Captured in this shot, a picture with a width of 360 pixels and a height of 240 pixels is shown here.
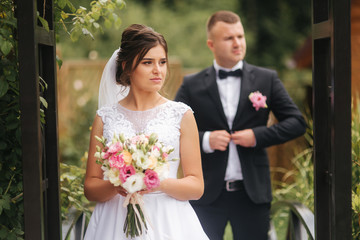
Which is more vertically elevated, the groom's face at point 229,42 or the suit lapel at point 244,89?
the groom's face at point 229,42

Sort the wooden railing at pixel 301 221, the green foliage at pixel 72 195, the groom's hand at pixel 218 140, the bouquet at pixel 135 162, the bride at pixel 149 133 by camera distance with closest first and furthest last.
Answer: the bouquet at pixel 135 162
the bride at pixel 149 133
the wooden railing at pixel 301 221
the green foliage at pixel 72 195
the groom's hand at pixel 218 140

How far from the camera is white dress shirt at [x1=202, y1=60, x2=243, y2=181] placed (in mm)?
3932

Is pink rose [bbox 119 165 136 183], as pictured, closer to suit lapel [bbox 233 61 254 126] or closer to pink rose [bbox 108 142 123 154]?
pink rose [bbox 108 142 123 154]

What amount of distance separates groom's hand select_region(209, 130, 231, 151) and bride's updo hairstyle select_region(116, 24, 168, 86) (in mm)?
1052

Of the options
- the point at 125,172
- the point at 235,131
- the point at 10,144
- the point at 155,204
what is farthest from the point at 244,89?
the point at 10,144

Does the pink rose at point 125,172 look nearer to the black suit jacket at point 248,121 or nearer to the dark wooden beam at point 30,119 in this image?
the dark wooden beam at point 30,119

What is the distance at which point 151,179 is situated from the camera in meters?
2.51

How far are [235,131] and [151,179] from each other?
1.55 meters

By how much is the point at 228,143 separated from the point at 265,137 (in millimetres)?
271

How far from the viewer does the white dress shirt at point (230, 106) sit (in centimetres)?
393

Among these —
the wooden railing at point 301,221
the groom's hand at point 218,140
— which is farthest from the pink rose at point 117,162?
the groom's hand at point 218,140

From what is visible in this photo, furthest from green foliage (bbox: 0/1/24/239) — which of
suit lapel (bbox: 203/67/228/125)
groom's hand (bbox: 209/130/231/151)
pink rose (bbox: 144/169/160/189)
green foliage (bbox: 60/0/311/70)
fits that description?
green foliage (bbox: 60/0/311/70)

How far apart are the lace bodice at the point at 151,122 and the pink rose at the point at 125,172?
391 mm

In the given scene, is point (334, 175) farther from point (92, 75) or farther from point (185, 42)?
point (185, 42)
